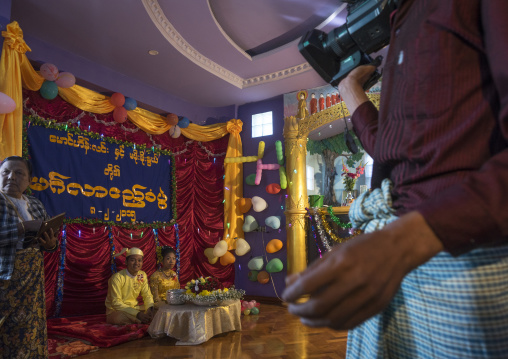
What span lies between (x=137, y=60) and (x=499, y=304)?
5.45 meters

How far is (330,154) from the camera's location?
20.5 ft

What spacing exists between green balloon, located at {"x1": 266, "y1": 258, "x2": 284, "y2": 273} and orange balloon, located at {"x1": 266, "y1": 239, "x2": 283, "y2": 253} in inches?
6.9

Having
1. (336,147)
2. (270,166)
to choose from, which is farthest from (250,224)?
(336,147)

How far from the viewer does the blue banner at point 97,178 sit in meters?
4.33

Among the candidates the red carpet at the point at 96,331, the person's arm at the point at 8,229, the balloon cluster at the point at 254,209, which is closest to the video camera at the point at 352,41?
the person's arm at the point at 8,229

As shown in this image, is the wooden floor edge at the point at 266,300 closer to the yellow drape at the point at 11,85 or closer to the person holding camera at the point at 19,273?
the person holding camera at the point at 19,273

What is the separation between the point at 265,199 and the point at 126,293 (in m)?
2.86

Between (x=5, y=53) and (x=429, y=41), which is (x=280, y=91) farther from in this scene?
(x=429, y=41)

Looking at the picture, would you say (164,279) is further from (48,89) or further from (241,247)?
(48,89)

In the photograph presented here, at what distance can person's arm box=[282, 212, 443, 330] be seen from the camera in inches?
13.1

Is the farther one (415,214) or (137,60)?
(137,60)

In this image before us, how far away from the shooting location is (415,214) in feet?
1.23

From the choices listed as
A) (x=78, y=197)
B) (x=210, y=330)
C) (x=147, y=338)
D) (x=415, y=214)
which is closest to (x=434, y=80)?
(x=415, y=214)

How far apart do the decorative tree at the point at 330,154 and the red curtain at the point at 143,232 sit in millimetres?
1799
